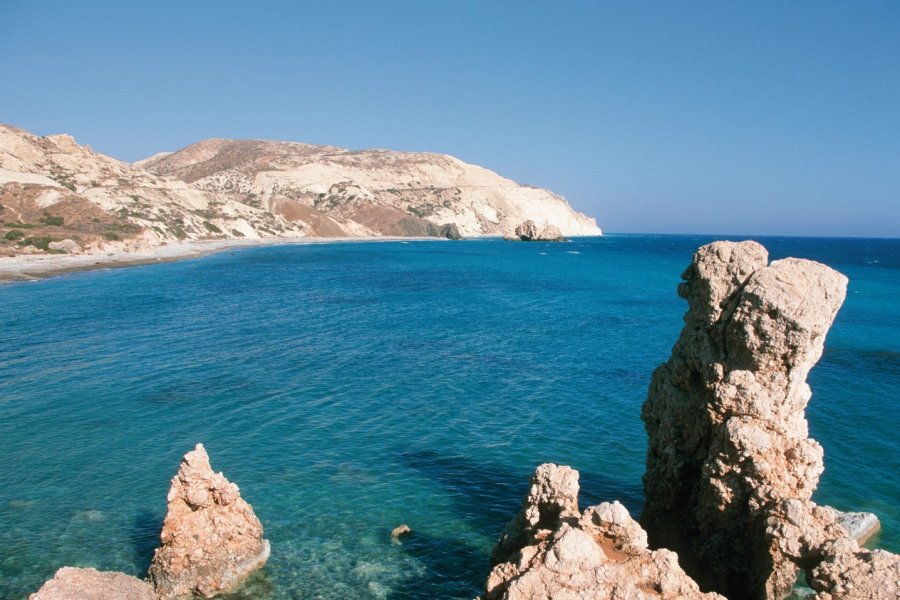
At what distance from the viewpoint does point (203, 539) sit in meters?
17.2

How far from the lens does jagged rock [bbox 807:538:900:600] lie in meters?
11.2

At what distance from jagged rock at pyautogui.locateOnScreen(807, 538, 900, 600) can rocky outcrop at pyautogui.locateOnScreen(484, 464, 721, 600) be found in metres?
2.13

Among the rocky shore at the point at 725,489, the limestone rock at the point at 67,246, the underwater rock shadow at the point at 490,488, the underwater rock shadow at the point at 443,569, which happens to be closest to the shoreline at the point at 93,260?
the limestone rock at the point at 67,246

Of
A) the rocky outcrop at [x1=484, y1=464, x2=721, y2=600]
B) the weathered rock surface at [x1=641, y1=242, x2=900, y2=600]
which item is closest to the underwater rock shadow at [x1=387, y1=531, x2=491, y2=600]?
the rocky outcrop at [x1=484, y1=464, x2=721, y2=600]

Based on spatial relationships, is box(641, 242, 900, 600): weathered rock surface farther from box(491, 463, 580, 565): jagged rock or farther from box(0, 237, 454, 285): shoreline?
box(0, 237, 454, 285): shoreline

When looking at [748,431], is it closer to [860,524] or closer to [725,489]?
[725,489]

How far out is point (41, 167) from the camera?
147 meters

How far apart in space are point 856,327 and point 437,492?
5306 centimetres

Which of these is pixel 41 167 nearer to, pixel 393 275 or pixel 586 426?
pixel 393 275

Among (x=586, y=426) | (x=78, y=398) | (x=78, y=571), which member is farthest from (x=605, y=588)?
(x=78, y=398)

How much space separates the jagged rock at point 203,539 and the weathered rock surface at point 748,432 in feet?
40.4

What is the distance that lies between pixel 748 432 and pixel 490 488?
10683 millimetres

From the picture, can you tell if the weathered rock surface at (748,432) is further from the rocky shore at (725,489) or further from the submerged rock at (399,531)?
the submerged rock at (399,531)

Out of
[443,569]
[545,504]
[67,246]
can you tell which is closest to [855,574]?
[545,504]
